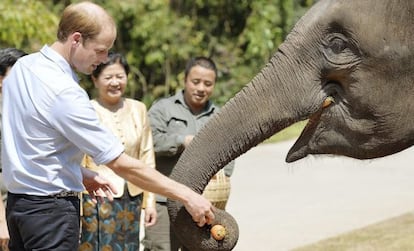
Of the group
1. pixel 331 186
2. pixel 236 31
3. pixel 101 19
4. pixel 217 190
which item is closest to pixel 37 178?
pixel 101 19

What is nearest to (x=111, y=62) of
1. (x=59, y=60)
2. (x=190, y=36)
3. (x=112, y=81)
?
(x=112, y=81)

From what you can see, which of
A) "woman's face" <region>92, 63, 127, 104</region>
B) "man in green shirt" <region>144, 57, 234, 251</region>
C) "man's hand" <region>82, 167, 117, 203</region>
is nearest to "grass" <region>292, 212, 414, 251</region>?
"man in green shirt" <region>144, 57, 234, 251</region>

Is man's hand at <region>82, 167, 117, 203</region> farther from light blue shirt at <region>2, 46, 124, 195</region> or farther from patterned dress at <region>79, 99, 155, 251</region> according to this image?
patterned dress at <region>79, 99, 155, 251</region>

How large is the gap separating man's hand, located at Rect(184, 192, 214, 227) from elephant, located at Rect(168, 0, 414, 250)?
0.14 meters

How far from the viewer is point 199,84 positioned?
23.8 feet

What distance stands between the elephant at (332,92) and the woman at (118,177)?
163 cm

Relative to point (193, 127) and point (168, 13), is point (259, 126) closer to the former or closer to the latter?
point (193, 127)

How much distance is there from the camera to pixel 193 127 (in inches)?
288

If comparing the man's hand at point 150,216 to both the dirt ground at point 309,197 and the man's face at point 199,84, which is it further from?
the dirt ground at point 309,197

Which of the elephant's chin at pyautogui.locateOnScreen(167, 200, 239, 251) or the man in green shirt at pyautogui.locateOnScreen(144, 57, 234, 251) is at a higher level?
the man in green shirt at pyautogui.locateOnScreen(144, 57, 234, 251)

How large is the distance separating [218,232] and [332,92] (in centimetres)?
91

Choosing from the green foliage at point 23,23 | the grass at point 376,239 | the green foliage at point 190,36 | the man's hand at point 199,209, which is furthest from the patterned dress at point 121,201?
the green foliage at point 190,36

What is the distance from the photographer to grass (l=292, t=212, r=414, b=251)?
919 cm

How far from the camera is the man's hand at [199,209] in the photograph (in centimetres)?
477
